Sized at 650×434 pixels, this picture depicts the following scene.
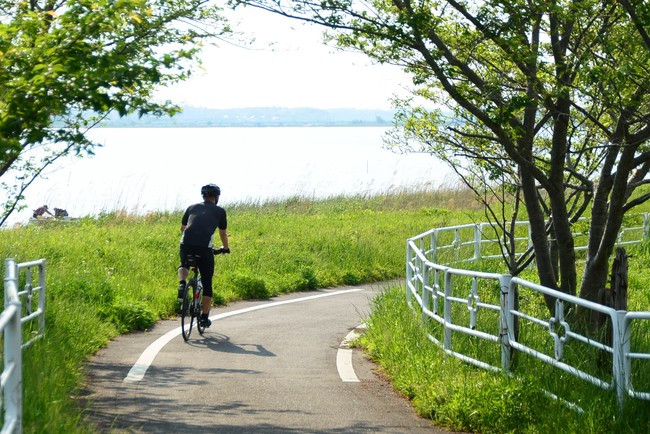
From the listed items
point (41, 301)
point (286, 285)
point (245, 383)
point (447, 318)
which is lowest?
point (286, 285)

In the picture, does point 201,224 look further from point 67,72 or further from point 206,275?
point 67,72

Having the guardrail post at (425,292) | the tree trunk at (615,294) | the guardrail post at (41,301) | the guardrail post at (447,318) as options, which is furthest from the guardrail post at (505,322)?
the guardrail post at (41,301)

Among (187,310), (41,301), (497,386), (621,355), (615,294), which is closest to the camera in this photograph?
(621,355)

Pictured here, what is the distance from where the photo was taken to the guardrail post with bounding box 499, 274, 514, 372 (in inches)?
322

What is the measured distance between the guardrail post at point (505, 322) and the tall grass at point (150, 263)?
3.73 m

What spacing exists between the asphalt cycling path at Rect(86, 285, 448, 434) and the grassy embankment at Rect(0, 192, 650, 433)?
28 cm

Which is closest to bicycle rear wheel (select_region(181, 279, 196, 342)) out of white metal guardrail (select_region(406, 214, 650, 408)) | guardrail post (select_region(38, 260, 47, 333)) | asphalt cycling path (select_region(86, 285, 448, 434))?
asphalt cycling path (select_region(86, 285, 448, 434))

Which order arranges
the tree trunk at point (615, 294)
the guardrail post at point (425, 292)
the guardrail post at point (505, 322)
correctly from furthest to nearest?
the guardrail post at point (425, 292), the guardrail post at point (505, 322), the tree trunk at point (615, 294)

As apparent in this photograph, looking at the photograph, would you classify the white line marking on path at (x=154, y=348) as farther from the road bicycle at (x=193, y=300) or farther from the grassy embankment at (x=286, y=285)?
the grassy embankment at (x=286, y=285)

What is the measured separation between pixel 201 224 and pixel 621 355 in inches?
275

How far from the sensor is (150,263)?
17.5m

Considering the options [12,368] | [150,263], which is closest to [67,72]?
[12,368]

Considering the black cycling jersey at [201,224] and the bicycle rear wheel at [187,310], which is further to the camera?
the black cycling jersey at [201,224]

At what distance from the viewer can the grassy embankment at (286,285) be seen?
727 centimetres
